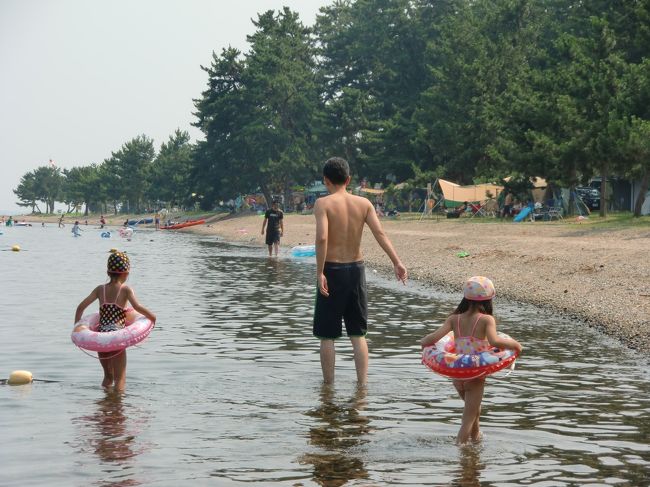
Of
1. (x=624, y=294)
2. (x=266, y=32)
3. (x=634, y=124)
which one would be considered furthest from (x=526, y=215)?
(x=266, y=32)

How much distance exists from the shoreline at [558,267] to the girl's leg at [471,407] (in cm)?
602

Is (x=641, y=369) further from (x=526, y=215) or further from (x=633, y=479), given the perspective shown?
(x=526, y=215)

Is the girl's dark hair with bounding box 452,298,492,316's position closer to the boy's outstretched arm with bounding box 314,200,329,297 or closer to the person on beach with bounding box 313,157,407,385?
the person on beach with bounding box 313,157,407,385

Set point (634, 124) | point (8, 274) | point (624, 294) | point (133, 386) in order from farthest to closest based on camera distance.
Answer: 1. point (634, 124)
2. point (8, 274)
3. point (624, 294)
4. point (133, 386)

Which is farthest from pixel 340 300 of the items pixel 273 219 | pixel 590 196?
pixel 590 196

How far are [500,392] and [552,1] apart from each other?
86.2m

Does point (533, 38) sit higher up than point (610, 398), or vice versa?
point (533, 38)

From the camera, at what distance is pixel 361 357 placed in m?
10.3

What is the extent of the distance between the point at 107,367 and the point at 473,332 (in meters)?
4.42

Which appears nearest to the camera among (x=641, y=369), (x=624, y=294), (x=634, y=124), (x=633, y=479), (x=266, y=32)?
(x=633, y=479)

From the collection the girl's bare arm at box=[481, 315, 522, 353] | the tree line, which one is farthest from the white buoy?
the tree line

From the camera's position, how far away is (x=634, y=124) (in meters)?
36.9

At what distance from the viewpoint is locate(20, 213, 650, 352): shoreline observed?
16.7m

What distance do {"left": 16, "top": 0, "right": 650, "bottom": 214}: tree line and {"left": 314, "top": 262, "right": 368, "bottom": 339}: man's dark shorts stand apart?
27852 millimetres
